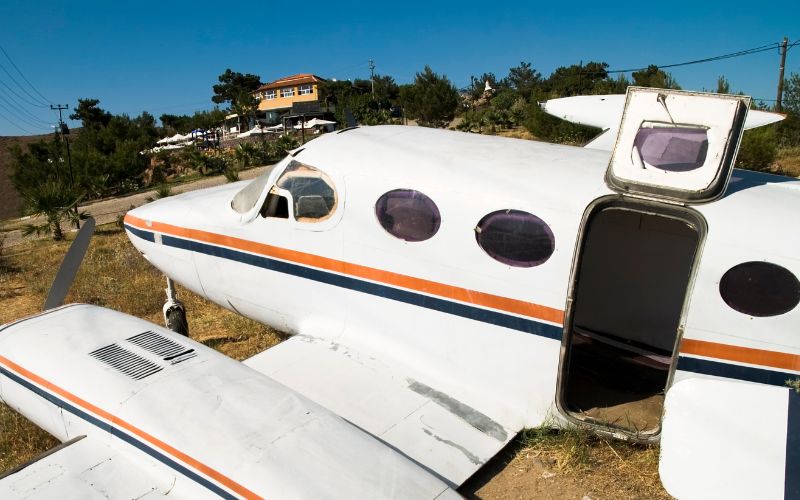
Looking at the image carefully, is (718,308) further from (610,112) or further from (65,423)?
(610,112)

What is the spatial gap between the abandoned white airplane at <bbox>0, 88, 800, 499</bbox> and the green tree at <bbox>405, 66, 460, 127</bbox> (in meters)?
47.4

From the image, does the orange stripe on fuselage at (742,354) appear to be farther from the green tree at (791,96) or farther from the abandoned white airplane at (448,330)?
the green tree at (791,96)

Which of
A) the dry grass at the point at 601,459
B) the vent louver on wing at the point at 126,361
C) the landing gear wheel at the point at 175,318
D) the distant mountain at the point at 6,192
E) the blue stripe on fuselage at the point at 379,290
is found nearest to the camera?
the vent louver on wing at the point at 126,361

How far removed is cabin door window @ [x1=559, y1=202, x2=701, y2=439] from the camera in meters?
5.47

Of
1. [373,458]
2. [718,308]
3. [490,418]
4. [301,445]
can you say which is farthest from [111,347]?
[718,308]

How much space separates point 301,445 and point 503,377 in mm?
2011

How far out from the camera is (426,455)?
4.16 metres

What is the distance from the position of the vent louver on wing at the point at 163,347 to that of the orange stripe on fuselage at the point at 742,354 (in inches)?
153

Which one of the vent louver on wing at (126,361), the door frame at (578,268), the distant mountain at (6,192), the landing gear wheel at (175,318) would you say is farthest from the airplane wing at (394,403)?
the distant mountain at (6,192)

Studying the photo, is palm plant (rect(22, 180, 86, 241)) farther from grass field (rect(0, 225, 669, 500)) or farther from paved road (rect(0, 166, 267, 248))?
grass field (rect(0, 225, 669, 500))

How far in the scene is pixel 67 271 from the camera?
20.6 ft

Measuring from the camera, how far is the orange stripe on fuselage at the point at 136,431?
3.21m

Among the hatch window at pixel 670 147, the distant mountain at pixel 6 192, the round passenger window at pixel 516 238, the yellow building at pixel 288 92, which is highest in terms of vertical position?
the yellow building at pixel 288 92

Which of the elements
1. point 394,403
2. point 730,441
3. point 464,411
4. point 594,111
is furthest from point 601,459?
point 594,111
